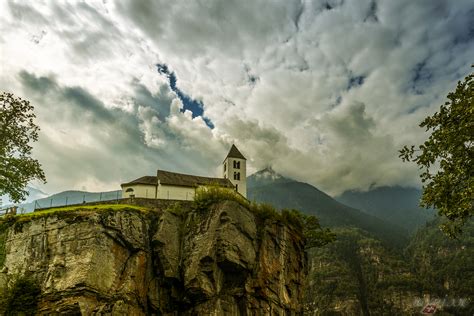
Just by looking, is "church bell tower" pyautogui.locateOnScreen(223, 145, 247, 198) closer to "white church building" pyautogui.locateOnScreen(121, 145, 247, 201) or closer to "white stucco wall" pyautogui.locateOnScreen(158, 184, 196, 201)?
"white church building" pyautogui.locateOnScreen(121, 145, 247, 201)

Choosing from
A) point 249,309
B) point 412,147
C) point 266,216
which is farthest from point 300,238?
point 412,147

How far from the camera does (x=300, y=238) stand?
4150 centimetres

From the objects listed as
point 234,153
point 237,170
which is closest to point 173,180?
point 237,170

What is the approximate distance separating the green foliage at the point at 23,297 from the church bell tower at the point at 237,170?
42.4 meters

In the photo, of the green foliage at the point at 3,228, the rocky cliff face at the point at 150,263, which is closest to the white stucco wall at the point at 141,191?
the rocky cliff face at the point at 150,263

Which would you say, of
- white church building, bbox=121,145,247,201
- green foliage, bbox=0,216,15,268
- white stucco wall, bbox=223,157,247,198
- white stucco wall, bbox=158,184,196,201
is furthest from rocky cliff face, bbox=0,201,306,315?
white stucco wall, bbox=223,157,247,198

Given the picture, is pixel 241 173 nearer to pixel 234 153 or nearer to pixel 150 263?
pixel 234 153

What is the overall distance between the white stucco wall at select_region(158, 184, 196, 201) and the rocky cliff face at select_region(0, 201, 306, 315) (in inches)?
595

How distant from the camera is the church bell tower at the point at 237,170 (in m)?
68.6

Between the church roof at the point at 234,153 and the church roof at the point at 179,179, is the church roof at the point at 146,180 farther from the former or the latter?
the church roof at the point at 234,153

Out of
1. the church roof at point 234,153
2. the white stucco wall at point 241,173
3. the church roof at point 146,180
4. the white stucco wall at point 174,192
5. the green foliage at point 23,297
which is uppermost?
the church roof at point 234,153

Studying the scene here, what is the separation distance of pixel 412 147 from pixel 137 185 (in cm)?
4029

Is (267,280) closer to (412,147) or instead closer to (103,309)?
(103,309)

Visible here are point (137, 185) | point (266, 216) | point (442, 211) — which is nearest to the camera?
point (442, 211)
